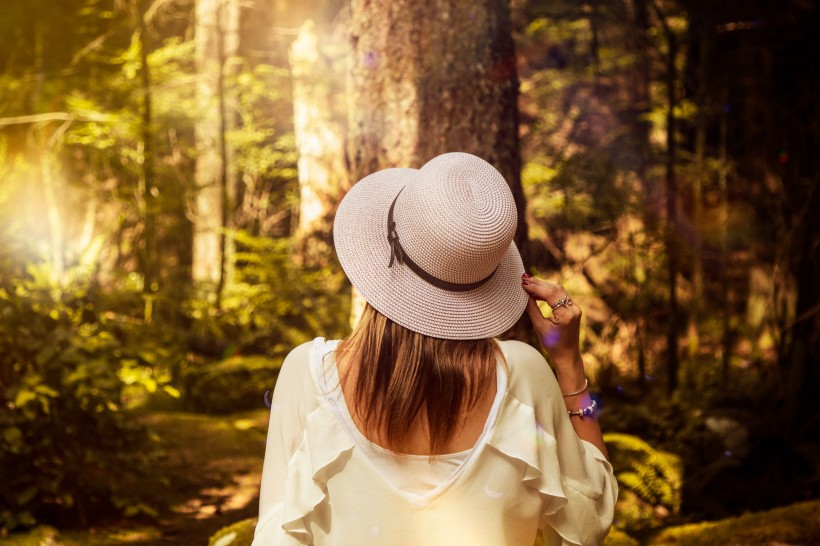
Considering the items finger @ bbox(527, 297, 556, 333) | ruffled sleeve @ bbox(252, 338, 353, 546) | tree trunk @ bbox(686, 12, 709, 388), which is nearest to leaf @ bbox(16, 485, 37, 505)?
ruffled sleeve @ bbox(252, 338, 353, 546)

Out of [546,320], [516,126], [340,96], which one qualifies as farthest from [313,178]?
[546,320]

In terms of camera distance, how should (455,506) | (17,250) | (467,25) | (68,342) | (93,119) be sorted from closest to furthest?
1. (455,506)
2. (467,25)
3. (68,342)
4. (17,250)
5. (93,119)

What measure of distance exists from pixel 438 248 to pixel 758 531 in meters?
3.04

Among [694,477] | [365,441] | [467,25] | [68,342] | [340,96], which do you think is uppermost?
[340,96]

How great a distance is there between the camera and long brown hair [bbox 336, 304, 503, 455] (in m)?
1.83

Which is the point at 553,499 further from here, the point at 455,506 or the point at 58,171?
the point at 58,171

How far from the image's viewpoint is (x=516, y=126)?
10.9 feet

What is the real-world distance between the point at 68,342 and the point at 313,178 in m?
8.68

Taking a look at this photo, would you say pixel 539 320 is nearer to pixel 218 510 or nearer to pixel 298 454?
pixel 298 454

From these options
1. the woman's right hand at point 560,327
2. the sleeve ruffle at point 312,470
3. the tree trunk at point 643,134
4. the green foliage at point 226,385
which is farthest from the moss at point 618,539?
the green foliage at point 226,385

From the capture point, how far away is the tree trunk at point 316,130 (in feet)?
41.1

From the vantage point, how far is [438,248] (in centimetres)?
182

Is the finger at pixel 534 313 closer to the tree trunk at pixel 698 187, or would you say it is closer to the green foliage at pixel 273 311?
the green foliage at pixel 273 311

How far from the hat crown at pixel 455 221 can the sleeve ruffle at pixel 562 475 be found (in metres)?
0.40
